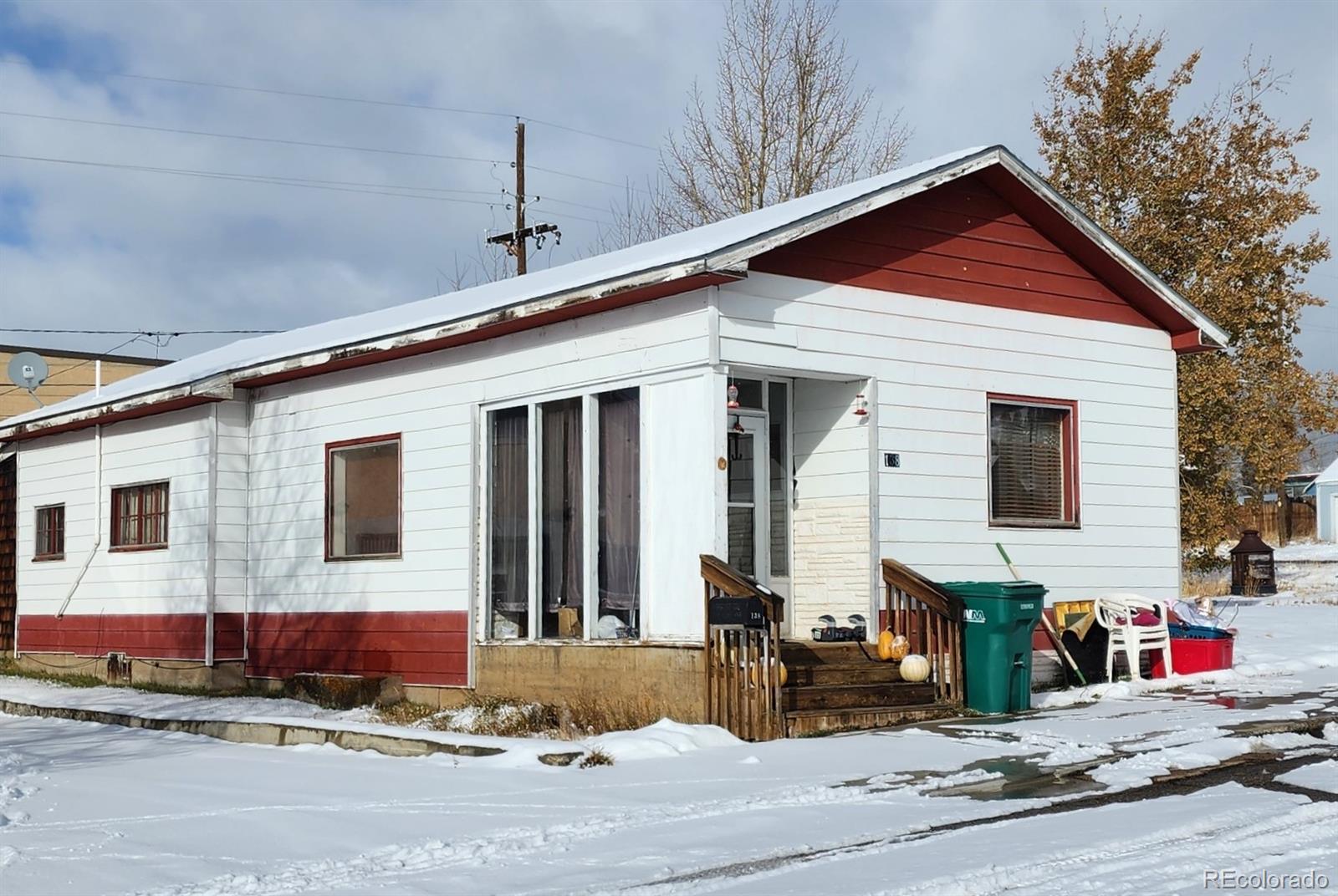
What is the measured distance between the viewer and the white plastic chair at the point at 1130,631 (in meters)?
14.1

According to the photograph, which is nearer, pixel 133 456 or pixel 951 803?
pixel 951 803

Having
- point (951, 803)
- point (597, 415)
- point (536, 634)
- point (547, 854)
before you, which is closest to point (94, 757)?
point (536, 634)

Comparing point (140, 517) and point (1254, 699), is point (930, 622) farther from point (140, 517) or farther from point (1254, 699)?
point (140, 517)

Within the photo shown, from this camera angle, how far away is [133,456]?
18594 millimetres

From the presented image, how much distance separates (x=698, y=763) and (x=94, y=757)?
4.99 m

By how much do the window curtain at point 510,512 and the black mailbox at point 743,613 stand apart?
2.99 m

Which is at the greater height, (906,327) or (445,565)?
(906,327)

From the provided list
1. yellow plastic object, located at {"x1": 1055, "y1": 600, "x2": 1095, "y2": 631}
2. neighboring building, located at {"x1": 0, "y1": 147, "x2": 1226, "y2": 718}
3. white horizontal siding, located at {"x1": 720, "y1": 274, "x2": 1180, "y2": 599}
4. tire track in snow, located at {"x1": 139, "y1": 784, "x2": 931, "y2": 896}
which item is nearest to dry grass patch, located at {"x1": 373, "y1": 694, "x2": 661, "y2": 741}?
neighboring building, located at {"x1": 0, "y1": 147, "x2": 1226, "y2": 718}

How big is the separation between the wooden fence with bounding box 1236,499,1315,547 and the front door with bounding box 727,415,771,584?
36762 millimetres

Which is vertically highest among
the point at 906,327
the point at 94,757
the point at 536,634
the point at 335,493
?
the point at 906,327

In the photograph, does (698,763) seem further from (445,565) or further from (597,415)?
(445,565)

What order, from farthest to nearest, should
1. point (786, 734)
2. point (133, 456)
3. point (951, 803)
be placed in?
point (133, 456) < point (786, 734) < point (951, 803)

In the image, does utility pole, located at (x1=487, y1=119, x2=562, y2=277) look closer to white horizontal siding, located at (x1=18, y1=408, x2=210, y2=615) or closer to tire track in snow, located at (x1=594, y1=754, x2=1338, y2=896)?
white horizontal siding, located at (x1=18, y1=408, x2=210, y2=615)

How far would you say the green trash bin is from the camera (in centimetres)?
1234
